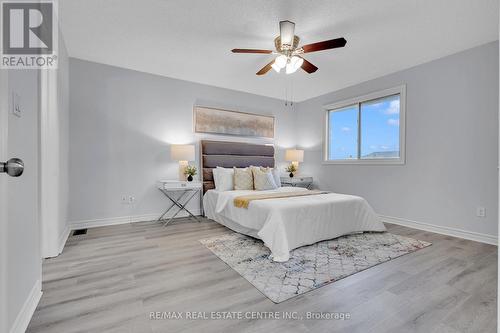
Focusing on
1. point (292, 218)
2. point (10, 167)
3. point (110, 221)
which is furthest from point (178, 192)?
point (10, 167)

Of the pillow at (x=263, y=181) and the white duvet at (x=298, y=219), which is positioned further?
the pillow at (x=263, y=181)

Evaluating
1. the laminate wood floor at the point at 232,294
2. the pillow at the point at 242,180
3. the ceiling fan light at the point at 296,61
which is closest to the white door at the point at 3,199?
the laminate wood floor at the point at 232,294

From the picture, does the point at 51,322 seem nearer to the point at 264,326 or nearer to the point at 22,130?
the point at 22,130

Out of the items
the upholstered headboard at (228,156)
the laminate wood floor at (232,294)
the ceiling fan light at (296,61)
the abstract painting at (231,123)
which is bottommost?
the laminate wood floor at (232,294)

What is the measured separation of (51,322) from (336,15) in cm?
350

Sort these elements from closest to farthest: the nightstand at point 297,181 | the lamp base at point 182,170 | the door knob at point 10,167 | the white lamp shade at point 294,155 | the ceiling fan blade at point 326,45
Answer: the door knob at point 10,167
the ceiling fan blade at point 326,45
the lamp base at point 182,170
the nightstand at point 297,181
the white lamp shade at point 294,155

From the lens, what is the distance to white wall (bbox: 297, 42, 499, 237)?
9.86 feet

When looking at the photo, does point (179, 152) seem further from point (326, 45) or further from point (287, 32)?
point (326, 45)

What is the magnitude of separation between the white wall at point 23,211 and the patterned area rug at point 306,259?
4.86 ft

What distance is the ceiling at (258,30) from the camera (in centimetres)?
236

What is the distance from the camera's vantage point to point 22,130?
141cm

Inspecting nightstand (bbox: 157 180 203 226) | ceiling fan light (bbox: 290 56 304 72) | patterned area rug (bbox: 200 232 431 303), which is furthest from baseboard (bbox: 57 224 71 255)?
ceiling fan light (bbox: 290 56 304 72)

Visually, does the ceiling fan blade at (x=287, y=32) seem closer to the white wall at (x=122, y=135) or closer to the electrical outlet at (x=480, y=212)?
the white wall at (x=122, y=135)

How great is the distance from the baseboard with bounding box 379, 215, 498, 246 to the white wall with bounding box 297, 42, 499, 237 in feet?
0.18
